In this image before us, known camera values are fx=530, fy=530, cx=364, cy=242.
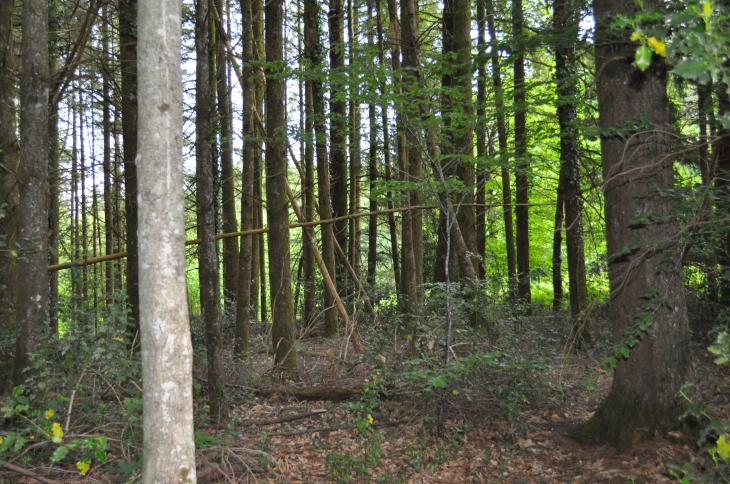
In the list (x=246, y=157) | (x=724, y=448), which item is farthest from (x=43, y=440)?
(x=246, y=157)

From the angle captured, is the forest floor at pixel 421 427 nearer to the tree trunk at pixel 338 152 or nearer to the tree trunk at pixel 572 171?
the tree trunk at pixel 572 171

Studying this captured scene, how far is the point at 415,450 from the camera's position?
6012 mm

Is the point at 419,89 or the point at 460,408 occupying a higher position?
the point at 419,89

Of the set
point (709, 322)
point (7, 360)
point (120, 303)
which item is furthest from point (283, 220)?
point (709, 322)

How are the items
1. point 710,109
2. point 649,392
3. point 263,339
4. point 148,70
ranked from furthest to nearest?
1. point 263,339
2. point 649,392
3. point 710,109
4. point 148,70

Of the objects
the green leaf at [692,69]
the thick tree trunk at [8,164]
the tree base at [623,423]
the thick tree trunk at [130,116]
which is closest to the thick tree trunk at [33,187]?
the thick tree trunk at [130,116]

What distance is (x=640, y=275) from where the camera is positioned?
211 inches

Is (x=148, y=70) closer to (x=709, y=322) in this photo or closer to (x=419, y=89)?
(x=419, y=89)

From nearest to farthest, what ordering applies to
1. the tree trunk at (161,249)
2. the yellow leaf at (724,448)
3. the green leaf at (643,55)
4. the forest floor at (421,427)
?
the green leaf at (643,55) → the yellow leaf at (724,448) → the tree trunk at (161,249) → the forest floor at (421,427)

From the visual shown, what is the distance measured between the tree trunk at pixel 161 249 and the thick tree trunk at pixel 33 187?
371 centimetres

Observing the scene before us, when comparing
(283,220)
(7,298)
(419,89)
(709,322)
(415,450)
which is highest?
(419,89)

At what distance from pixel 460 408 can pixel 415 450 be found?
1.04m

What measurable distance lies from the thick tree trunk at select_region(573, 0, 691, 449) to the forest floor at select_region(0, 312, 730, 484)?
282 millimetres

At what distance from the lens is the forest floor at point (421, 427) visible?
5105mm
